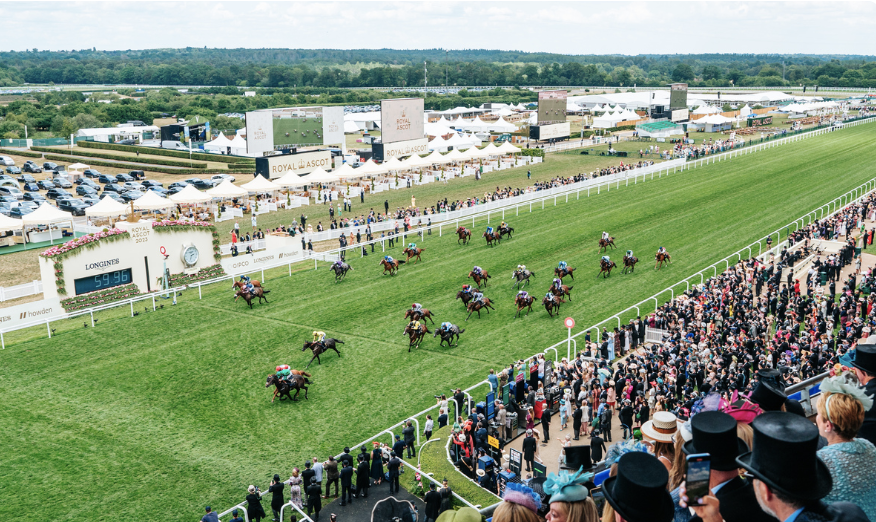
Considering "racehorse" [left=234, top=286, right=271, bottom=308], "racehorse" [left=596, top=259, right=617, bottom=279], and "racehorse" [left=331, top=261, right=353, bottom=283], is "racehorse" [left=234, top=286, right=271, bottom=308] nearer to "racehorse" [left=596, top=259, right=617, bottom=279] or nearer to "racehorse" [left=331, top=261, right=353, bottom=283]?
"racehorse" [left=331, top=261, right=353, bottom=283]

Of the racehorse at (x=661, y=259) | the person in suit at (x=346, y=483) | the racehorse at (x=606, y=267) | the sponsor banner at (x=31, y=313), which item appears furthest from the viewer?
the racehorse at (x=661, y=259)

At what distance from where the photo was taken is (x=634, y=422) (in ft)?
47.6

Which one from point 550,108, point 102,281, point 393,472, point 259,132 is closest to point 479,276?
point 102,281

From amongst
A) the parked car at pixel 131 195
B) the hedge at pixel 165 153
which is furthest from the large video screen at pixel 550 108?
the parked car at pixel 131 195

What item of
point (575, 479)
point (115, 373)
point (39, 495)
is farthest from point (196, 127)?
point (575, 479)

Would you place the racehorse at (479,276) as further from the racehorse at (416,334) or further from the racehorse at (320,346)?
the racehorse at (320,346)

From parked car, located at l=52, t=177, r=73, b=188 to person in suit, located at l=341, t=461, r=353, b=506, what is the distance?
4940 cm

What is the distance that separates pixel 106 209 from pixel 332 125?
20870 mm

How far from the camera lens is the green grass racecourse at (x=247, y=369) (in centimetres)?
1334

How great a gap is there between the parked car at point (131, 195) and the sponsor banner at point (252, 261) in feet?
73.9

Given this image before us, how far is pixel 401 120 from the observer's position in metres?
56.8

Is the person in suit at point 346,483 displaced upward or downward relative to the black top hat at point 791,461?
downward

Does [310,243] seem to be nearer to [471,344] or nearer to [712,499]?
[471,344]

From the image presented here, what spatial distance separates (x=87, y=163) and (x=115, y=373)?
54.6m
